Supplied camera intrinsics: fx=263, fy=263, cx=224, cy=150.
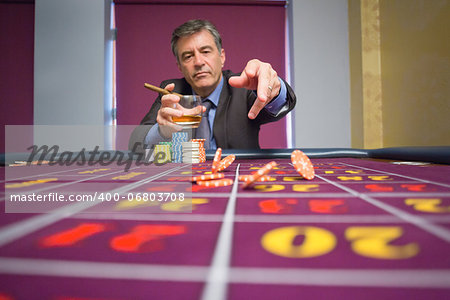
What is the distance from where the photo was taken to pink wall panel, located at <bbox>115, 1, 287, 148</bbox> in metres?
3.52

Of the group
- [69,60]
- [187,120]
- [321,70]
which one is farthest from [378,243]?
[69,60]

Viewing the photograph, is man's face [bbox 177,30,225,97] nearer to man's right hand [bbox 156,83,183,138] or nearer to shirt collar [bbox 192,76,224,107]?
shirt collar [bbox 192,76,224,107]

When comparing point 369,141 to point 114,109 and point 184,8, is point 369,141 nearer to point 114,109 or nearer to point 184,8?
point 184,8

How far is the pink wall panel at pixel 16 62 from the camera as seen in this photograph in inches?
137

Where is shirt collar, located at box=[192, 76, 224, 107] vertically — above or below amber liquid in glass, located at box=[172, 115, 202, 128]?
above

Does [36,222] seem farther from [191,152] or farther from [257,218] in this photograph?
[191,152]

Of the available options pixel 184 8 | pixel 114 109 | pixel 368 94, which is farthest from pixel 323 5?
pixel 114 109

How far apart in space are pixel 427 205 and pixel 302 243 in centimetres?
24

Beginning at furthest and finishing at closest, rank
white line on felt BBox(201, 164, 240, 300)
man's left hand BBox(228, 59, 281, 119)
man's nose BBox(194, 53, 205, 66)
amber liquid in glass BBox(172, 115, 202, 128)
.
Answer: man's nose BBox(194, 53, 205, 66) < amber liquid in glass BBox(172, 115, 202, 128) < man's left hand BBox(228, 59, 281, 119) < white line on felt BBox(201, 164, 240, 300)

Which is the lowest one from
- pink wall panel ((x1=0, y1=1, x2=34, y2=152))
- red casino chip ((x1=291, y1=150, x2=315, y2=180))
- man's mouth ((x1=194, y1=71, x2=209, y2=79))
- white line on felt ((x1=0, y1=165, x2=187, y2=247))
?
white line on felt ((x1=0, y1=165, x2=187, y2=247))

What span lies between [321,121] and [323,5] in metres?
1.50

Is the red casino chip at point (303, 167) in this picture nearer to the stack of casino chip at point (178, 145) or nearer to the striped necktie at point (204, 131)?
the stack of casino chip at point (178, 145)

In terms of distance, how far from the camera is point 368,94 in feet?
9.69

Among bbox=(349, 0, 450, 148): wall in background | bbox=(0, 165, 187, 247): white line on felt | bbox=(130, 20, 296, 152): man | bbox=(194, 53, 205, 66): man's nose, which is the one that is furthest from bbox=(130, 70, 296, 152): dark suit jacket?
bbox=(0, 165, 187, 247): white line on felt
